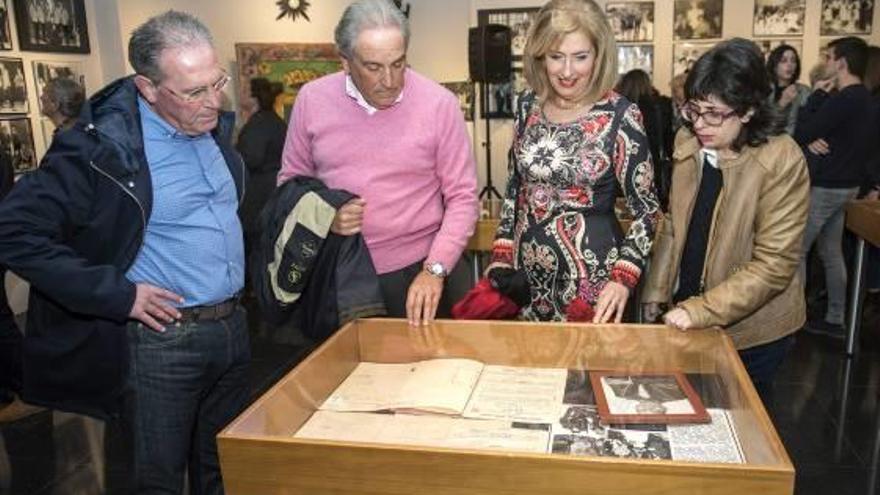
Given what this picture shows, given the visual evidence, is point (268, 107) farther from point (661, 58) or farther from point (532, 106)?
point (661, 58)

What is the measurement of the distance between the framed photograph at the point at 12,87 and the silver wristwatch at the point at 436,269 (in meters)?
4.36

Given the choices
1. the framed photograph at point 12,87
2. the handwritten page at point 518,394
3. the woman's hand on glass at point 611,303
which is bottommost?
the handwritten page at point 518,394

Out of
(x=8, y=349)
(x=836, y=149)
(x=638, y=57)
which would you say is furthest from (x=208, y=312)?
(x=638, y=57)

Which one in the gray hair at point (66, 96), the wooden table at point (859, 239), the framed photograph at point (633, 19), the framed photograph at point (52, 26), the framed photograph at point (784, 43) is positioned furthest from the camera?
the framed photograph at point (633, 19)

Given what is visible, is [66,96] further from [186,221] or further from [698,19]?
[698,19]

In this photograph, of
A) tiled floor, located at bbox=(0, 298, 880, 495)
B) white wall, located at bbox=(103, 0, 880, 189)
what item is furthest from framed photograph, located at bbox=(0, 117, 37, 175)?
tiled floor, located at bbox=(0, 298, 880, 495)

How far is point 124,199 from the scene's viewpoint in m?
1.56

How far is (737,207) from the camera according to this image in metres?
1.70

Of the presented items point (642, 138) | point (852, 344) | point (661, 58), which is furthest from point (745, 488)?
point (661, 58)

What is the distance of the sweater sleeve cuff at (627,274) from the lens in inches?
70.1

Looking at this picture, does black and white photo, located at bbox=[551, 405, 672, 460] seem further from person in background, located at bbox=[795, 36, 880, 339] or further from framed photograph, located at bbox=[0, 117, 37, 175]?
framed photograph, located at bbox=[0, 117, 37, 175]

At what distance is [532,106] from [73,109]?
281cm

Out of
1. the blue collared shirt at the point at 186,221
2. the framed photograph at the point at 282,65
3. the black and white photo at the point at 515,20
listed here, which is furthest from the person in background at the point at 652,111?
the blue collared shirt at the point at 186,221

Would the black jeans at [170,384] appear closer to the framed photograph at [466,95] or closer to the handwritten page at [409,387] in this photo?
the handwritten page at [409,387]
